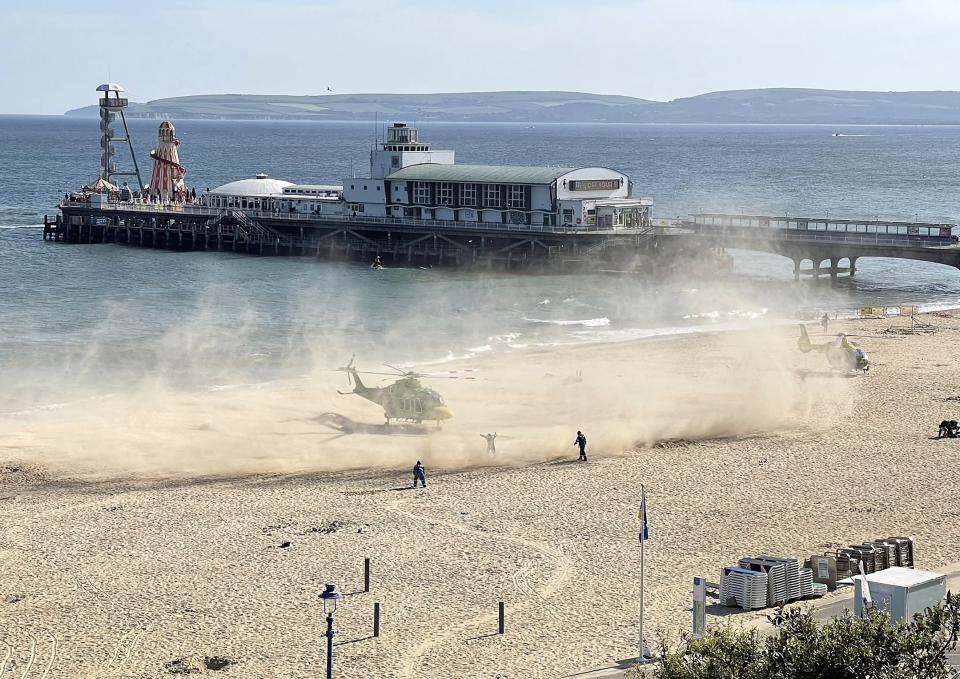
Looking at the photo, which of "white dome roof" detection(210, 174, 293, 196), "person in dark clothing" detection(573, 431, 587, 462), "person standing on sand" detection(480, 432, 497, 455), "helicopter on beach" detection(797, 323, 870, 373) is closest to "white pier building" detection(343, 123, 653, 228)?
"white dome roof" detection(210, 174, 293, 196)

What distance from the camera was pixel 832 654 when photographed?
1641cm

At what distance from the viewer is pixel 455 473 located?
35438mm

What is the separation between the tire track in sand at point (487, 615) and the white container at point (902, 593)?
6.13 meters

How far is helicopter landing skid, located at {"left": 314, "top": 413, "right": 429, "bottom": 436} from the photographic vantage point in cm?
4031

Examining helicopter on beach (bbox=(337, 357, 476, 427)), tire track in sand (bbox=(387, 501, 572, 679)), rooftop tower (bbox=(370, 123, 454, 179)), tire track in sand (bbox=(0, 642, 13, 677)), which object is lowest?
tire track in sand (bbox=(0, 642, 13, 677))

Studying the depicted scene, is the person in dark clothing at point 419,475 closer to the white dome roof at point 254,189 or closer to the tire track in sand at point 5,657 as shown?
the tire track in sand at point 5,657

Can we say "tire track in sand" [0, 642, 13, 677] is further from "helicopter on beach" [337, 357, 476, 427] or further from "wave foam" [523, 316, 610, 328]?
"wave foam" [523, 316, 610, 328]

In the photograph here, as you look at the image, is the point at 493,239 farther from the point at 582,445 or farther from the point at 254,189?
the point at 582,445

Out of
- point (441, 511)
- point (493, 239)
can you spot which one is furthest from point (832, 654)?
point (493, 239)

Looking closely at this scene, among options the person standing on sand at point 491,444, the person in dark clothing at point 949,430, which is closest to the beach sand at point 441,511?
the person standing on sand at point 491,444

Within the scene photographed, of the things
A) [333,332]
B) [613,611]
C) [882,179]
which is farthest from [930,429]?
[882,179]

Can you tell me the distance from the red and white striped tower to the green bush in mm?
85752

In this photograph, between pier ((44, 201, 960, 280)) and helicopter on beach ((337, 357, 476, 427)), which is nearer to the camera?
helicopter on beach ((337, 357, 476, 427))

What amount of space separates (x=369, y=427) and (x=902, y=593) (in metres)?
21.5
